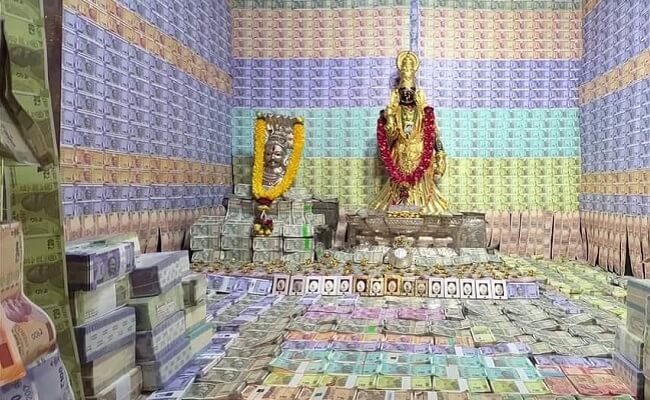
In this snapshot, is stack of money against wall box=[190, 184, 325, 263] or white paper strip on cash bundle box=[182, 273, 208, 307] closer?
white paper strip on cash bundle box=[182, 273, 208, 307]

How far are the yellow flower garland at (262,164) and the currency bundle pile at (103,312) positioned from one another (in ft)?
14.1

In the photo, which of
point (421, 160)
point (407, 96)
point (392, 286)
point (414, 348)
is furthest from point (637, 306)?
point (407, 96)

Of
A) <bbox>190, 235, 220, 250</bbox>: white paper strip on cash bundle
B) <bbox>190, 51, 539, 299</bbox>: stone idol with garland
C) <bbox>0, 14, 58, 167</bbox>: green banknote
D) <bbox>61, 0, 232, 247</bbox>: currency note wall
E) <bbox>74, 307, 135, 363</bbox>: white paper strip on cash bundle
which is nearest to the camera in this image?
<bbox>0, 14, 58, 167</bbox>: green banknote

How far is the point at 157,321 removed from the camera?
2918 mm

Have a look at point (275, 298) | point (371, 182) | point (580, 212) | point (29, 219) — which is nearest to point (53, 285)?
point (29, 219)

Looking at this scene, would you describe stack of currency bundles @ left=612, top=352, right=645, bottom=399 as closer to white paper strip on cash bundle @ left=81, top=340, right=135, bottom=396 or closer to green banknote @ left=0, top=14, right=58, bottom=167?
white paper strip on cash bundle @ left=81, top=340, right=135, bottom=396

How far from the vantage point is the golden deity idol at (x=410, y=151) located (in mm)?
7801

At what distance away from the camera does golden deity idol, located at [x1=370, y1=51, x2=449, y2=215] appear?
7801 millimetres

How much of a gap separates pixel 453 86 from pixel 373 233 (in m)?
2.71

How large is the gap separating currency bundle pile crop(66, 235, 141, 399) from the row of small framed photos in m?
2.85

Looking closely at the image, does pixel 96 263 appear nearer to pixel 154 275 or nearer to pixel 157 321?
pixel 154 275

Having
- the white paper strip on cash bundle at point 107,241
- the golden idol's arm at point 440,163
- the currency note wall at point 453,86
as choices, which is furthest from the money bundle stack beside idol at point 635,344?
the currency note wall at point 453,86

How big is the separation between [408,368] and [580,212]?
5.99 meters

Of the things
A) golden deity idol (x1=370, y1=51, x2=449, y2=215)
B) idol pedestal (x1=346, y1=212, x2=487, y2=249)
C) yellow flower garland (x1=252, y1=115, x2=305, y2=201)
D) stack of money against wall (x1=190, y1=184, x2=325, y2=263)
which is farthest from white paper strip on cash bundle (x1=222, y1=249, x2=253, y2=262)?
golden deity idol (x1=370, y1=51, x2=449, y2=215)
